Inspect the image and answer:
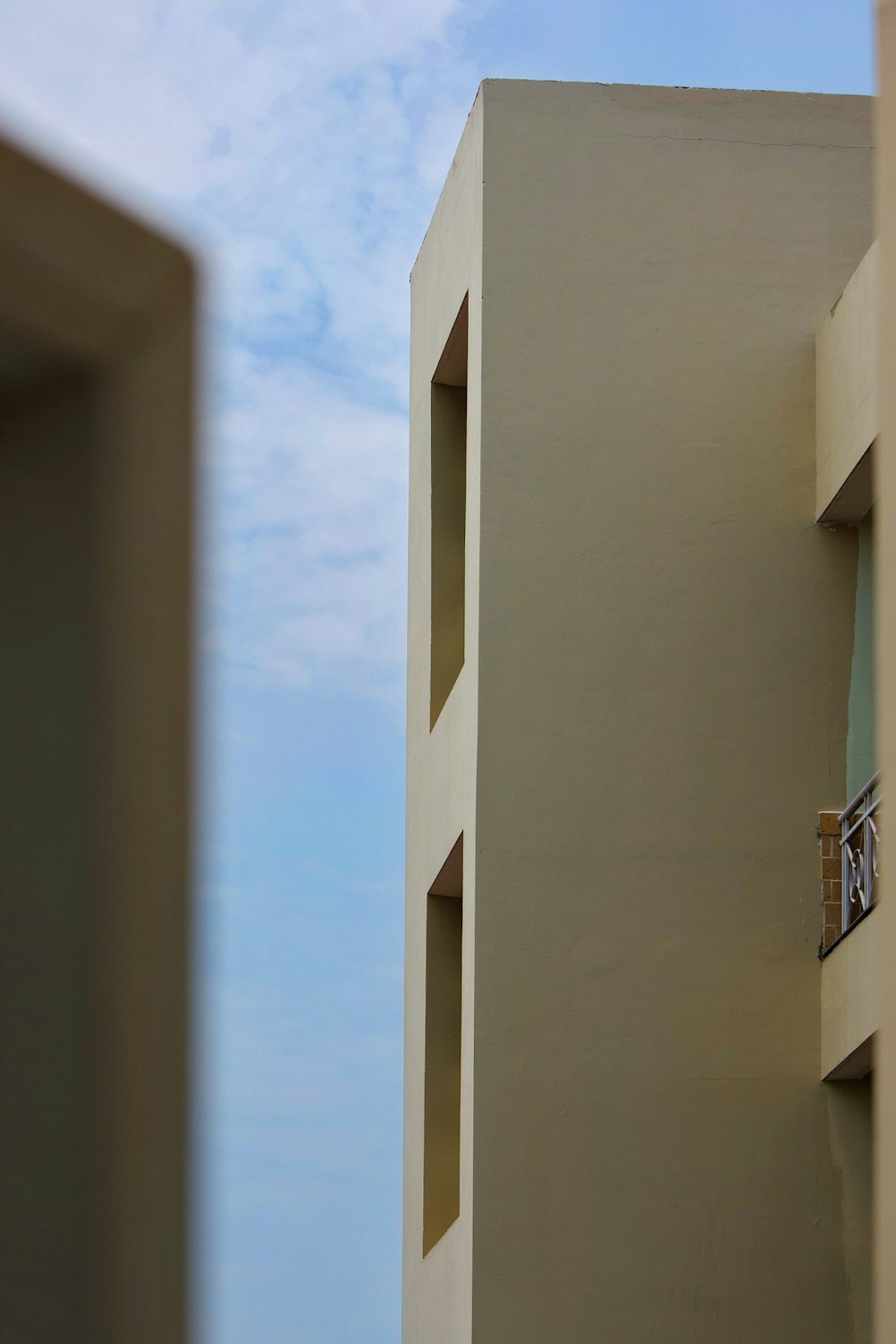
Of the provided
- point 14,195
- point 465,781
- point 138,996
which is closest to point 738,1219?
point 465,781

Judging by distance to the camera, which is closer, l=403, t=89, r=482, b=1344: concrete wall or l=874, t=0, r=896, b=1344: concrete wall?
l=874, t=0, r=896, b=1344: concrete wall

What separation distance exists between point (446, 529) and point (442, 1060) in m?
4.06

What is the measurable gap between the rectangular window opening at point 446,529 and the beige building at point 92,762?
1105cm

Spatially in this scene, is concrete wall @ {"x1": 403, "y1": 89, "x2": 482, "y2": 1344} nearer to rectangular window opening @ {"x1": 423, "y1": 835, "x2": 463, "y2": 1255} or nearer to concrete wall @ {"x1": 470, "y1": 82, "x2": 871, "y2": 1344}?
rectangular window opening @ {"x1": 423, "y1": 835, "x2": 463, "y2": 1255}

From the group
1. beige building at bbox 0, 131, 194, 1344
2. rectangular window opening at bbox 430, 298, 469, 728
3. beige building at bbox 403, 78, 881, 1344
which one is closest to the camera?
beige building at bbox 0, 131, 194, 1344

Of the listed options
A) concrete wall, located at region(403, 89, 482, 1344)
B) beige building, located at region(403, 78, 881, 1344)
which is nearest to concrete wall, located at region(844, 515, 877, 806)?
beige building, located at region(403, 78, 881, 1344)

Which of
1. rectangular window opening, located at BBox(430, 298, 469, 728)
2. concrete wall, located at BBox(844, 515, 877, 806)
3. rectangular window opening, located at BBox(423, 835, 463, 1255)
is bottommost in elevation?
rectangular window opening, located at BBox(423, 835, 463, 1255)

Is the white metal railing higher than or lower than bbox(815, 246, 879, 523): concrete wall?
lower

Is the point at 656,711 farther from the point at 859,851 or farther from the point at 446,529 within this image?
the point at 446,529

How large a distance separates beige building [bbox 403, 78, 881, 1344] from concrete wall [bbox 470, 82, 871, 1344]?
0.06ft

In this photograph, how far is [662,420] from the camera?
12562mm

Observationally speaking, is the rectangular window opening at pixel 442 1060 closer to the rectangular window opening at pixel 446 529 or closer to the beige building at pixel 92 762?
the rectangular window opening at pixel 446 529

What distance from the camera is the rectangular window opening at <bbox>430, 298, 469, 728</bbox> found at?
15.1 metres

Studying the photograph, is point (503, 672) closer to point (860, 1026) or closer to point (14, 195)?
point (860, 1026)
